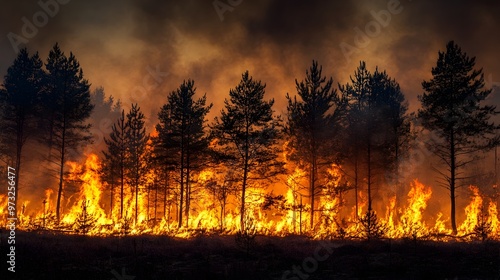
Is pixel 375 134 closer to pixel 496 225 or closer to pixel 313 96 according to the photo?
pixel 313 96

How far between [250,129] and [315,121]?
219 inches

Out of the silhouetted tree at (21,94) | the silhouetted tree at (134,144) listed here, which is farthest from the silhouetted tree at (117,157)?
the silhouetted tree at (21,94)

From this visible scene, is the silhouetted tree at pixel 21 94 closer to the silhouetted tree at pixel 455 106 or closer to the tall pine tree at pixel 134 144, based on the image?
the tall pine tree at pixel 134 144

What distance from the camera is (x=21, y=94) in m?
31.7

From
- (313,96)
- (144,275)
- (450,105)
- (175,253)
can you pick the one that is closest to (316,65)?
(313,96)

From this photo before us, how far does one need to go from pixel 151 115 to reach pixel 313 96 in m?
67.9

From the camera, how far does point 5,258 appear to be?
13.8m

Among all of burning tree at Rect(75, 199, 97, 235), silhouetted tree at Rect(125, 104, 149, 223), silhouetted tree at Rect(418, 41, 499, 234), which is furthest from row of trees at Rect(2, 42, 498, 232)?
burning tree at Rect(75, 199, 97, 235)

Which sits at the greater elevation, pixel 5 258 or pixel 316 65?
pixel 316 65

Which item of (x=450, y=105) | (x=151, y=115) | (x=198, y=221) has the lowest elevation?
(x=198, y=221)

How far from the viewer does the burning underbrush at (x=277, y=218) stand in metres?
25.1

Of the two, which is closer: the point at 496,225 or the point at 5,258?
the point at 5,258

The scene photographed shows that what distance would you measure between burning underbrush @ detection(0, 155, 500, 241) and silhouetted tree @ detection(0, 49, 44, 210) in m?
6.17

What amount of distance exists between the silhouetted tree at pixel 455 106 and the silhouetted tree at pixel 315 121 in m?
7.37
